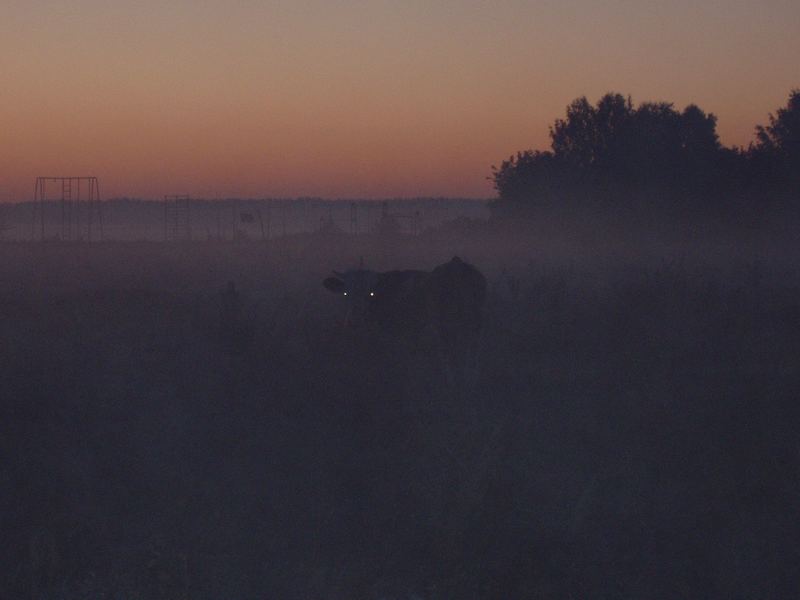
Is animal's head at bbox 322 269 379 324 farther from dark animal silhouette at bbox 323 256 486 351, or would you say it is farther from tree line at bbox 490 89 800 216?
tree line at bbox 490 89 800 216

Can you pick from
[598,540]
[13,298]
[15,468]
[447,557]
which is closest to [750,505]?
[598,540]

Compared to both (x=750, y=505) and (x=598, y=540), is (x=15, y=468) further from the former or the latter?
(x=750, y=505)

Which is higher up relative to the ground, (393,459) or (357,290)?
(357,290)

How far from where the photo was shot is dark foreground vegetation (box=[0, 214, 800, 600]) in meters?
9.64

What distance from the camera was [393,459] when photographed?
441 inches

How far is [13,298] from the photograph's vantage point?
19.5m

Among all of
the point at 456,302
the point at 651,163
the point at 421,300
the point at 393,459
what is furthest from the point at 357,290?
the point at 651,163

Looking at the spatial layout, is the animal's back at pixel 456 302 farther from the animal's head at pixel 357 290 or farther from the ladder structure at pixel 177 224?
the ladder structure at pixel 177 224

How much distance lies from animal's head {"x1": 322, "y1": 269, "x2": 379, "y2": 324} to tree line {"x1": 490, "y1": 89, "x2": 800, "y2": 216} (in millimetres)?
29037

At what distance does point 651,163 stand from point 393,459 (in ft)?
124

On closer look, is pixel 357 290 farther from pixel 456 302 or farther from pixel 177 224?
pixel 177 224

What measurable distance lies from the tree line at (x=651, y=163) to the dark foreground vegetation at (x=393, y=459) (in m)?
28.4

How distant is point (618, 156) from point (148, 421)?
39462 millimetres

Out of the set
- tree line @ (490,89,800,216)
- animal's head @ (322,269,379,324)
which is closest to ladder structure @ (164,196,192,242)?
tree line @ (490,89,800,216)
